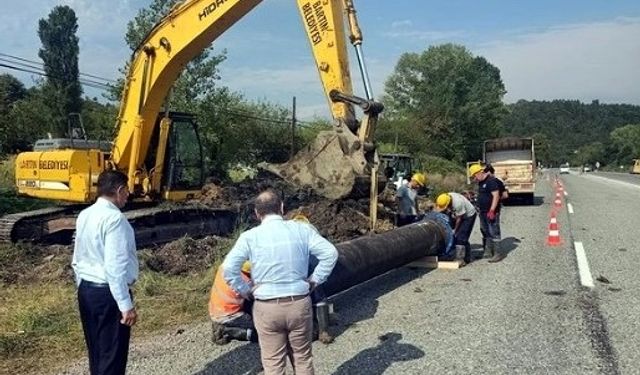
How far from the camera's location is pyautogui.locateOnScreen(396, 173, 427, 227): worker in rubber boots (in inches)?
516

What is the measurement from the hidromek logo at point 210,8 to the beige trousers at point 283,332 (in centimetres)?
860

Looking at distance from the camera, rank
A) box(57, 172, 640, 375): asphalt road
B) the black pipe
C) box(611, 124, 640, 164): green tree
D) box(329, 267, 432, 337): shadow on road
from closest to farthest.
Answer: box(57, 172, 640, 375): asphalt road, box(329, 267, 432, 337): shadow on road, the black pipe, box(611, 124, 640, 164): green tree

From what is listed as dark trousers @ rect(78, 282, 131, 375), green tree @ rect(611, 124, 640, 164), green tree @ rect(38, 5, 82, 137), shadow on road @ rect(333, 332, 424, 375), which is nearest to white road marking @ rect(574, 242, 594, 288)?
shadow on road @ rect(333, 332, 424, 375)

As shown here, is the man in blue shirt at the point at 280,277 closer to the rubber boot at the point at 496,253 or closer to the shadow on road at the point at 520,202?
the rubber boot at the point at 496,253

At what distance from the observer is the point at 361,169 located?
11.2 meters

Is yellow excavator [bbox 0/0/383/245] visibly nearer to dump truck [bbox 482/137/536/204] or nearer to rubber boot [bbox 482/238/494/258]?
rubber boot [bbox 482/238/494/258]

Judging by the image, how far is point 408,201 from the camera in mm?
13297

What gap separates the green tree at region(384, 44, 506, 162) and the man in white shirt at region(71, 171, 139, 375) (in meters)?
51.0

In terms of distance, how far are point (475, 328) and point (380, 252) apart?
2454 mm

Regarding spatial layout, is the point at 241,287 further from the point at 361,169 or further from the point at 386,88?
the point at 386,88

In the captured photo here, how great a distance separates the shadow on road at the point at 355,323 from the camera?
19.2 ft

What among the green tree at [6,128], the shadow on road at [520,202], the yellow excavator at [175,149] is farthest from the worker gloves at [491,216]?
the green tree at [6,128]

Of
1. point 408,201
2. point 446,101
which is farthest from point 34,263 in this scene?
point 446,101

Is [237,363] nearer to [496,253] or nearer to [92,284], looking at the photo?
[92,284]
